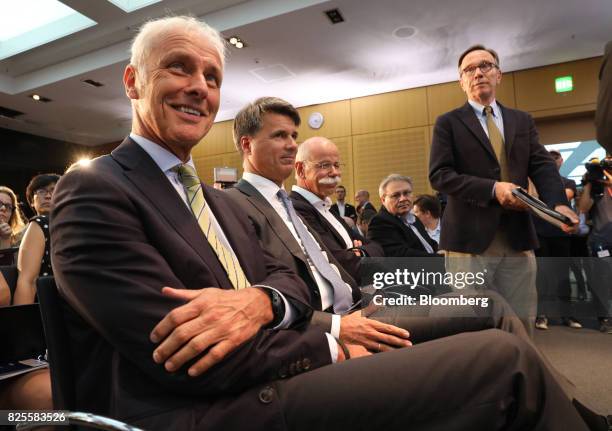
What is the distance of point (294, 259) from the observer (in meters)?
1.53

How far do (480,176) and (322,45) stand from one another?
4179 millimetres

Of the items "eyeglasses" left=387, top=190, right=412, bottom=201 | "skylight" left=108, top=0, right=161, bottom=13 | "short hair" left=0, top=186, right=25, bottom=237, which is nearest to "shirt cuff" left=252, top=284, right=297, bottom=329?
"eyeglasses" left=387, top=190, right=412, bottom=201

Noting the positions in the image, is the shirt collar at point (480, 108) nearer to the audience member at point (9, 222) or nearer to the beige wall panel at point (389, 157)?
the audience member at point (9, 222)

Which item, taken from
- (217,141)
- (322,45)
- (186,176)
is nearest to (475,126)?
(186,176)

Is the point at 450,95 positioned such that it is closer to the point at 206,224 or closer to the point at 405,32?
the point at 405,32

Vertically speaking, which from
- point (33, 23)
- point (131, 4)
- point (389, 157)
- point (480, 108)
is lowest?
point (480, 108)

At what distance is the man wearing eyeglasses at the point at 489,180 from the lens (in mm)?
1709

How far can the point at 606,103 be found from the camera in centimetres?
126

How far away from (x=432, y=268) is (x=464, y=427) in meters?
0.64

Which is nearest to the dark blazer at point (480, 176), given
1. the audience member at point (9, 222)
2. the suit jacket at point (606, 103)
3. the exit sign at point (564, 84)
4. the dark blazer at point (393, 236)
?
the suit jacket at point (606, 103)

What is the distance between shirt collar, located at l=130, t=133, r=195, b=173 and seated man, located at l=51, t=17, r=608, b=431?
12cm

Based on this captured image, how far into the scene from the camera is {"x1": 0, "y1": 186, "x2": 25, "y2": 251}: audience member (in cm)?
349

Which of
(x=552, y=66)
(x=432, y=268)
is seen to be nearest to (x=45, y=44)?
(x=432, y=268)

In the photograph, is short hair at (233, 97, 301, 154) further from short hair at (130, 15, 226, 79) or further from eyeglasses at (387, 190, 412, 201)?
eyeglasses at (387, 190, 412, 201)
